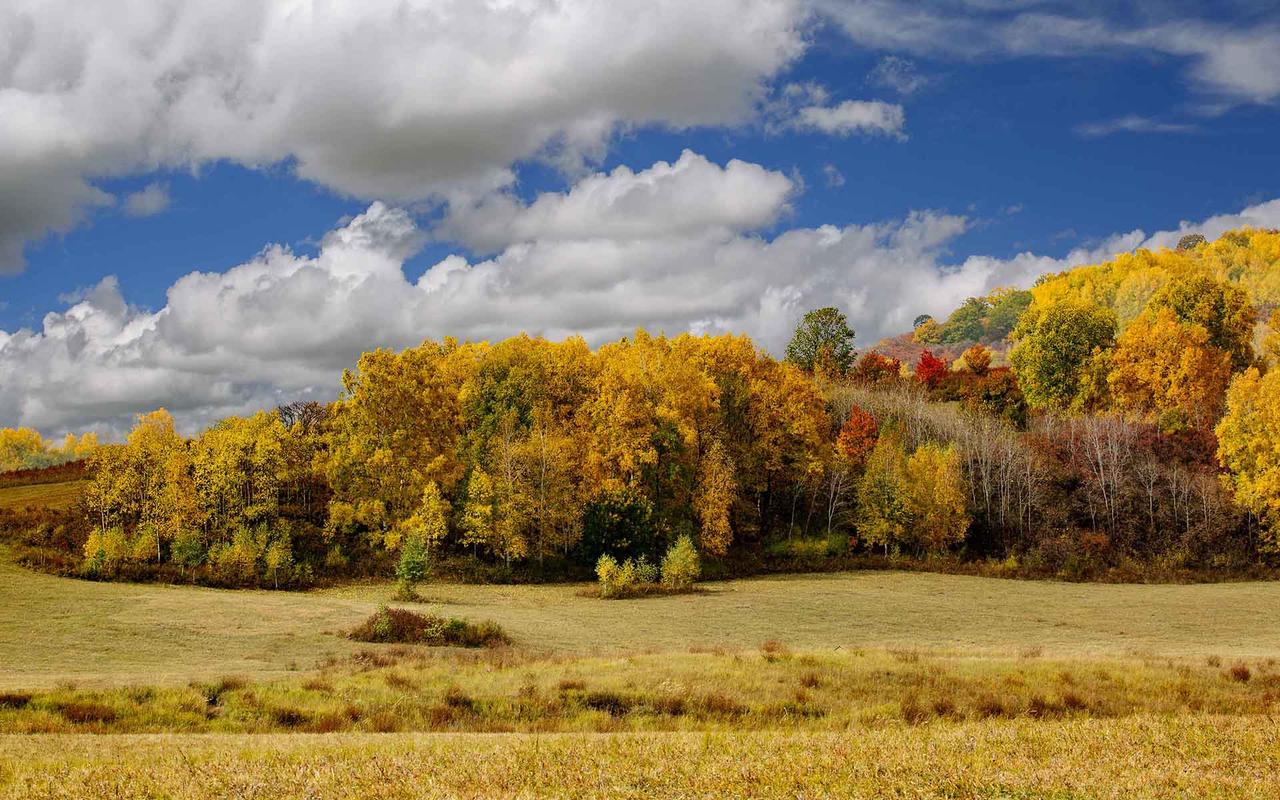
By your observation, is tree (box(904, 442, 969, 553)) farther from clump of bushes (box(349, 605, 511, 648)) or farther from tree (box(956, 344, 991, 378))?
tree (box(956, 344, 991, 378))

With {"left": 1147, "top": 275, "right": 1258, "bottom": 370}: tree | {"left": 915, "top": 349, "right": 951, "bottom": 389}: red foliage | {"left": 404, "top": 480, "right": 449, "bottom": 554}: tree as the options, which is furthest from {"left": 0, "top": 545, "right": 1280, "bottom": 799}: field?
{"left": 915, "top": 349, "right": 951, "bottom": 389}: red foliage

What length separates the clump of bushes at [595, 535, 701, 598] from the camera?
6162cm

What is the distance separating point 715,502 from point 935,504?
20.7 metres

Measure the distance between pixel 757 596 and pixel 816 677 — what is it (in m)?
34.4

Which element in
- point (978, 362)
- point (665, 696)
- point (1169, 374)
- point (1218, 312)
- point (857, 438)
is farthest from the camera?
point (978, 362)

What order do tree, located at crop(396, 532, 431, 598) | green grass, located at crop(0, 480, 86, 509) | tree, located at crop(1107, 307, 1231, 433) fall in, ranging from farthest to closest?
tree, located at crop(1107, 307, 1231, 433) → green grass, located at crop(0, 480, 86, 509) → tree, located at crop(396, 532, 431, 598)

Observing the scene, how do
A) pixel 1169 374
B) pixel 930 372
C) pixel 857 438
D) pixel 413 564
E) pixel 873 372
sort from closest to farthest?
pixel 413 564 < pixel 857 438 < pixel 1169 374 < pixel 873 372 < pixel 930 372

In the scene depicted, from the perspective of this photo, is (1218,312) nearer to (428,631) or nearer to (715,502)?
(715,502)

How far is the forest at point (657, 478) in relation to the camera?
67.2m

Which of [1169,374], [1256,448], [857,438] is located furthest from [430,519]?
[1169,374]

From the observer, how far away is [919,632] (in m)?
46.4

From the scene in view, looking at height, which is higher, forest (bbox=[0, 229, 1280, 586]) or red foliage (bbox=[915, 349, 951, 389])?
red foliage (bbox=[915, 349, 951, 389])

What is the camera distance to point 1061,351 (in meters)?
105

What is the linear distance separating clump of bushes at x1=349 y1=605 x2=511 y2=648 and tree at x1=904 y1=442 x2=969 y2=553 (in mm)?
48698
